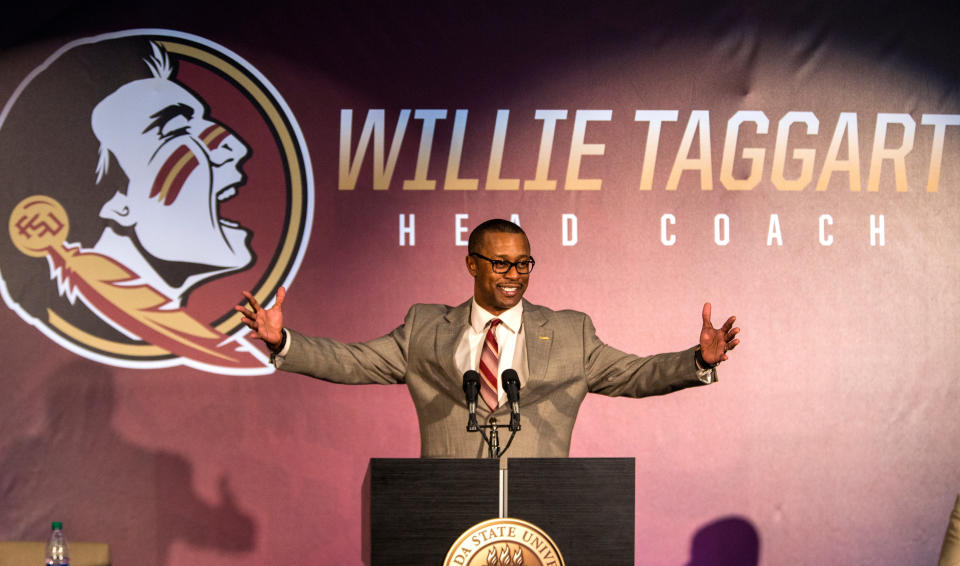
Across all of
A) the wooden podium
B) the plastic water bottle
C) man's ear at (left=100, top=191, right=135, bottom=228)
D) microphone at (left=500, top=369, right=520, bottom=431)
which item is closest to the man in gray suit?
microphone at (left=500, top=369, right=520, bottom=431)

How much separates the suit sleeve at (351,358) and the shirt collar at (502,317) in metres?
0.26

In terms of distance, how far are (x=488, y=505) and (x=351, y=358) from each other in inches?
46.3

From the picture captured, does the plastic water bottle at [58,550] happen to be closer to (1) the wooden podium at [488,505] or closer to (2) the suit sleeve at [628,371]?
(1) the wooden podium at [488,505]

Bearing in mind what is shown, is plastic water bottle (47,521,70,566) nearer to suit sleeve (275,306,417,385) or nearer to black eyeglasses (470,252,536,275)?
suit sleeve (275,306,417,385)

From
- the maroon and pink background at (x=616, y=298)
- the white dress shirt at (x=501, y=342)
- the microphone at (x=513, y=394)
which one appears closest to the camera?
the microphone at (x=513, y=394)

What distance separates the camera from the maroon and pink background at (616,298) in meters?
4.79

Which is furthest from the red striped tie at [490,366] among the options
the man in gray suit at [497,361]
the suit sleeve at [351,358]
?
the suit sleeve at [351,358]

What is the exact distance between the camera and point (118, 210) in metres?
4.86

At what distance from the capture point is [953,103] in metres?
4.91

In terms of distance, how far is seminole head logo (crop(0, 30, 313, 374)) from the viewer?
15.8 feet

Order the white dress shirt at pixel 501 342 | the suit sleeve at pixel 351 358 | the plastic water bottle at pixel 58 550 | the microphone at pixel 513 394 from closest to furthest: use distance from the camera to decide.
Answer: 1. the microphone at pixel 513 394
2. the suit sleeve at pixel 351 358
3. the white dress shirt at pixel 501 342
4. the plastic water bottle at pixel 58 550

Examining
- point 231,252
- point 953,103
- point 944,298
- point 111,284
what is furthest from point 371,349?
point 953,103

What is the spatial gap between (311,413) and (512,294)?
1.89m

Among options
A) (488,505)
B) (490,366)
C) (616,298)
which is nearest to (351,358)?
(490,366)
